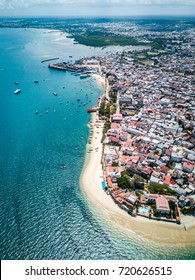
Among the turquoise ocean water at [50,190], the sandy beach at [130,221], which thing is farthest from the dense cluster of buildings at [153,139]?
the turquoise ocean water at [50,190]

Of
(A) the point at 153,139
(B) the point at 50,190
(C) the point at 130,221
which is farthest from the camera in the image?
(A) the point at 153,139

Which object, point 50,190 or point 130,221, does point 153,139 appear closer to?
point 130,221

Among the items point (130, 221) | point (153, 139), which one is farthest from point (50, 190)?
point (153, 139)

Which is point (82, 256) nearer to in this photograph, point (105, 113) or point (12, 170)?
point (12, 170)

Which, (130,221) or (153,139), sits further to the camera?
(153,139)

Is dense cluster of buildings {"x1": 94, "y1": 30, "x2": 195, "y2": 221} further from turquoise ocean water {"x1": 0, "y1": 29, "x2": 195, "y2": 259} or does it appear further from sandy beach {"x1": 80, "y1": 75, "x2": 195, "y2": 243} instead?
turquoise ocean water {"x1": 0, "y1": 29, "x2": 195, "y2": 259}

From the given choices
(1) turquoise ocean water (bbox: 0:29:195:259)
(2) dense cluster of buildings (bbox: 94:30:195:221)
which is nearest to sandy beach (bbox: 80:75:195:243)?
(1) turquoise ocean water (bbox: 0:29:195:259)

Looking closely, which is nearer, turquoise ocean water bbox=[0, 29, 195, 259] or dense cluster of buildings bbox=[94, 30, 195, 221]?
turquoise ocean water bbox=[0, 29, 195, 259]

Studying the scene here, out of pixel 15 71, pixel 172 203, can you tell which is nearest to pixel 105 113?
pixel 172 203
